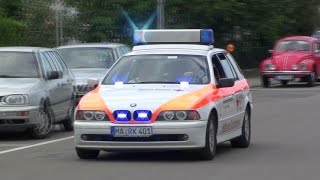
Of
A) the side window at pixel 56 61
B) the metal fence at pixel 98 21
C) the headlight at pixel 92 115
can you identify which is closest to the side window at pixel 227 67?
the headlight at pixel 92 115

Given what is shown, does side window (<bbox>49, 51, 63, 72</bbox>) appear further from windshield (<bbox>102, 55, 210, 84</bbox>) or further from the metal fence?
the metal fence

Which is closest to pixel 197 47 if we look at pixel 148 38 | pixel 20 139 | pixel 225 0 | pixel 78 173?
pixel 148 38

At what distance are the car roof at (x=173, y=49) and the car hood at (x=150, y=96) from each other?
909mm

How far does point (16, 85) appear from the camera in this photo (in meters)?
16.1

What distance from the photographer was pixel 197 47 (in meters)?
13.9

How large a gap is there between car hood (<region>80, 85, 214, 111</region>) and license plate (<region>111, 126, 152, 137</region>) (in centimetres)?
25

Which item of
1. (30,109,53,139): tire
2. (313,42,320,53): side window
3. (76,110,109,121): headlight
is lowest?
(313,42,320,53): side window

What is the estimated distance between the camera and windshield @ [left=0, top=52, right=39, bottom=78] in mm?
16688

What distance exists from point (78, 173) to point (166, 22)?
27665 millimetres

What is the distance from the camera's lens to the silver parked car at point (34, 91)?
51.9ft

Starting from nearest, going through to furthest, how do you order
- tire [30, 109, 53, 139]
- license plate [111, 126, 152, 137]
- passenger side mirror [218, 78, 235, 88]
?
license plate [111, 126, 152, 137], passenger side mirror [218, 78, 235, 88], tire [30, 109, 53, 139]

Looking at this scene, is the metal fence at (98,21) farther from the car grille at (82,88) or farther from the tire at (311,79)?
the car grille at (82,88)

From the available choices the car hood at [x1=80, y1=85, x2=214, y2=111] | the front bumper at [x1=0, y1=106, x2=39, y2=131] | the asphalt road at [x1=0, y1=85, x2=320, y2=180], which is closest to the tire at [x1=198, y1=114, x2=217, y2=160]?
the asphalt road at [x1=0, y1=85, x2=320, y2=180]

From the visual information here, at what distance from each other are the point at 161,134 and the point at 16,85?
4.76 m
